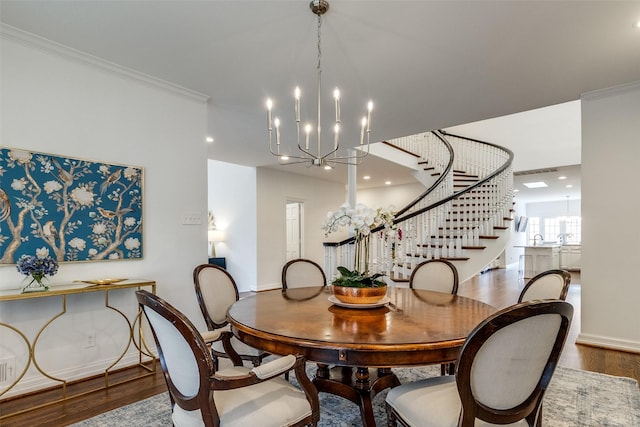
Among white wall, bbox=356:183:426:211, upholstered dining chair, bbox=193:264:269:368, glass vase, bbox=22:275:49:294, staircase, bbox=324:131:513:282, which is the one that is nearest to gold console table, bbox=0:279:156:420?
glass vase, bbox=22:275:49:294

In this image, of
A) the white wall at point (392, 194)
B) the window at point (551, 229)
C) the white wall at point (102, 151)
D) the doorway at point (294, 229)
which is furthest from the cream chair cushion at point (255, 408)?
the window at point (551, 229)

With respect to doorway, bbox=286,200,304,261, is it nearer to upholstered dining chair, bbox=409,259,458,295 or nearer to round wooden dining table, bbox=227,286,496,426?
upholstered dining chair, bbox=409,259,458,295

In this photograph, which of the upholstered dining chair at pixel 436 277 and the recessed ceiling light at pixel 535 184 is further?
the recessed ceiling light at pixel 535 184

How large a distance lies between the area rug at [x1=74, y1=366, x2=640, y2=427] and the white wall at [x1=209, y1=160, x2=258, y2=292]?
4550 millimetres

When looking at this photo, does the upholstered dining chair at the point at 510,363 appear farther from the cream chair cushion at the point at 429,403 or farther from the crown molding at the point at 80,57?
the crown molding at the point at 80,57

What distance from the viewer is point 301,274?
9.96 feet

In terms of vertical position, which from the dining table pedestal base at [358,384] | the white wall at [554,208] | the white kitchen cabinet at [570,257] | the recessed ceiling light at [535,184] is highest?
the recessed ceiling light at [535,184]

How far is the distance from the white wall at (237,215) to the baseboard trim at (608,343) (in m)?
5.14

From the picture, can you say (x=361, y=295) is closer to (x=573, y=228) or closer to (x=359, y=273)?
(x=359, y=273)

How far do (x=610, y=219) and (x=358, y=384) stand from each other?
10.1 feet

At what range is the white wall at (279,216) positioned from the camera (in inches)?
269

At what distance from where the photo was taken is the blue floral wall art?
7.43 feet

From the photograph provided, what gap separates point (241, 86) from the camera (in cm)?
317

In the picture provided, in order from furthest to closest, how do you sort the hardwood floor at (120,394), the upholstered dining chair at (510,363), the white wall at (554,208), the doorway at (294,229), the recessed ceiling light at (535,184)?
the white wall at (554,208) → the recessed ceiling light at (535,184) → the doorway at (294,229) → the hardwood floor at (120,394) → the upholstered dining chair at (510,363)
